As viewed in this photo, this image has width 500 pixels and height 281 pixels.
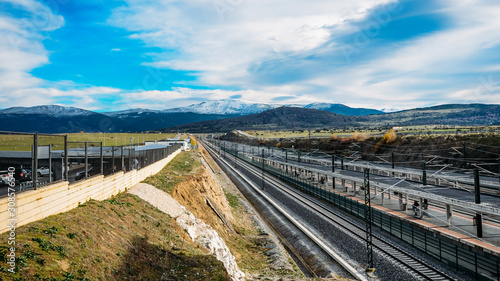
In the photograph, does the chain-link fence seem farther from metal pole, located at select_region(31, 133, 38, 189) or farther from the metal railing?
the metal railing

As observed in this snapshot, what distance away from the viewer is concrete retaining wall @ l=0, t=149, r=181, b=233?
32.1ft

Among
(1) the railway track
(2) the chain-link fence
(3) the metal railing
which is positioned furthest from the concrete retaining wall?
(3) the metal railing

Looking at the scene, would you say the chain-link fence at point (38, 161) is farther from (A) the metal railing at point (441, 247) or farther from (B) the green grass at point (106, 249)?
→ (A) the metal railing at point (441, 247)

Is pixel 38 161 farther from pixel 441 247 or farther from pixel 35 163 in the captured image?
pixel 441 247

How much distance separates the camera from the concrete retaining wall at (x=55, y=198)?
32.1 ft

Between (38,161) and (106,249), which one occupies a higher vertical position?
(38,161)

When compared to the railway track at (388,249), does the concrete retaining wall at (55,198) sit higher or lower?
higher

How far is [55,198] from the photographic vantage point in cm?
1228

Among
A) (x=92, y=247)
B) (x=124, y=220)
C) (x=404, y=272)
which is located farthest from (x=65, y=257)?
(x=404, y=272)

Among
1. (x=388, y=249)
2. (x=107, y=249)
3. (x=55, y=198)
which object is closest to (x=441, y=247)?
(x=388, y=249)

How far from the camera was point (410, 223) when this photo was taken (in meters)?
29.7

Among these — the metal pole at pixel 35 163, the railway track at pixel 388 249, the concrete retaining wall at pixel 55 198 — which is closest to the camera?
the concrete retaining wall at pixel 55 198

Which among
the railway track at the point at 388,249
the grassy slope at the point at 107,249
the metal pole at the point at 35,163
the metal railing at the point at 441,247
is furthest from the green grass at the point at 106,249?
the metal railing at the point at 441,247

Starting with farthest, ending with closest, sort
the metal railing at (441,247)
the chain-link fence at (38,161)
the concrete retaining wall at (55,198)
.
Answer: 1. the metal railing at (441,247)
2. the chain-link fence at (38,161)
3. the concrete retaining wall at (55,198)
